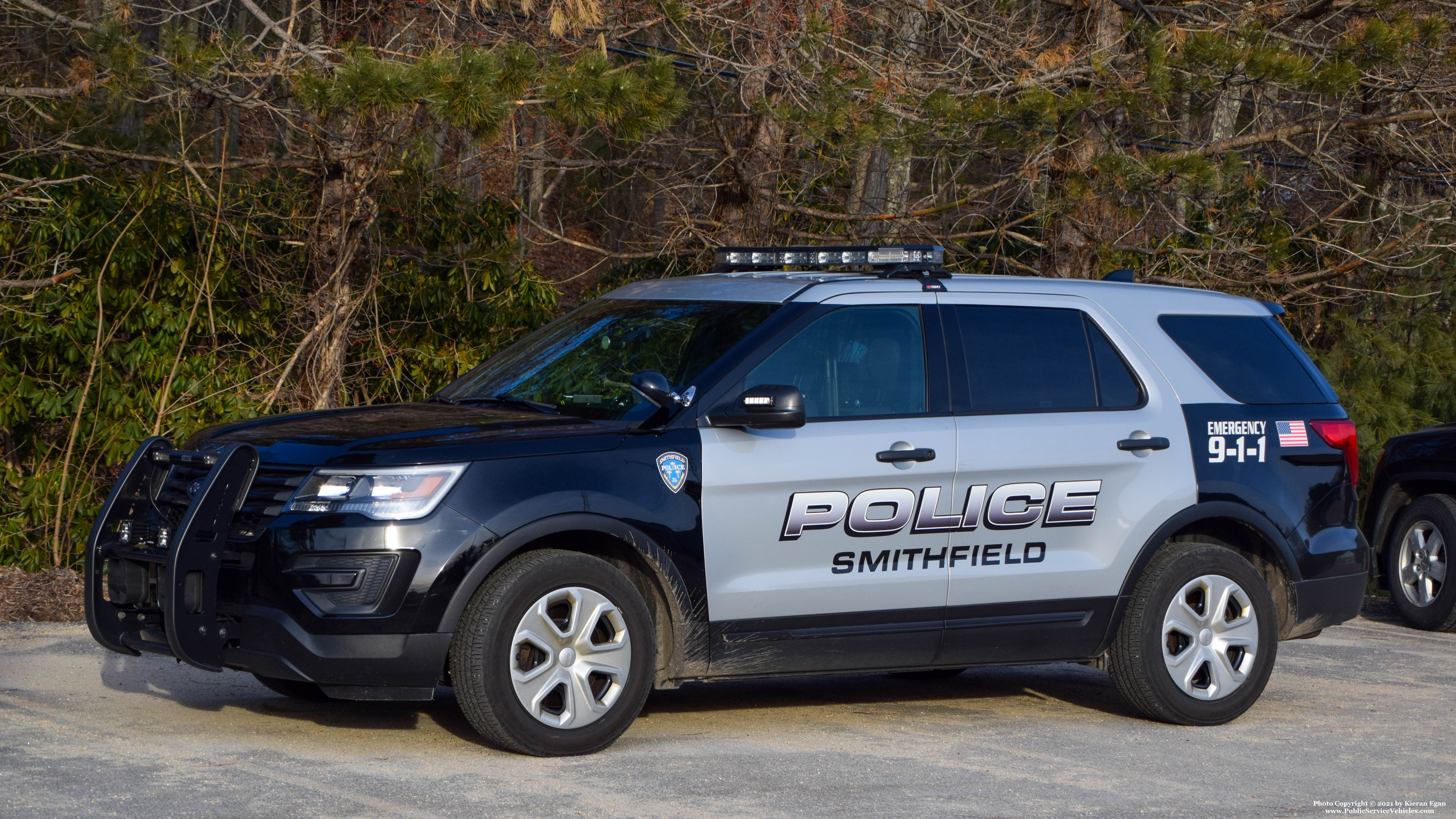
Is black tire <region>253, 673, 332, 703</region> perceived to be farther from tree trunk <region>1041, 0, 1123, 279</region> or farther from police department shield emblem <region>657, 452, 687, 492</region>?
tree trunk <region>1041, 0, 1123, 279</region>

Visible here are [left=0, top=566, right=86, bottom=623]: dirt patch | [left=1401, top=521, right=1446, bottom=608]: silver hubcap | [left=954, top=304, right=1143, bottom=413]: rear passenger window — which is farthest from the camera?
[left=1401, top=521, right=1446, bottom=608]: silver hubcap

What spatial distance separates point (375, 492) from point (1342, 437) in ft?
14.5

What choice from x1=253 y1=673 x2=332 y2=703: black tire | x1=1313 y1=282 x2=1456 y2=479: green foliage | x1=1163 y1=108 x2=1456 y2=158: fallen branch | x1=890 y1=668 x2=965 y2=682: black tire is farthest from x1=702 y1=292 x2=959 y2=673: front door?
x1=1313 y1=282 x2=1456 y2=479: green foliage

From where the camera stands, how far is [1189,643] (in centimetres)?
687

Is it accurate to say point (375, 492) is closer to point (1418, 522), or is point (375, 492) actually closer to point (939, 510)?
point (939, 510)

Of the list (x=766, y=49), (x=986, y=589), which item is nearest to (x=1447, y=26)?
(x=766, y=49)

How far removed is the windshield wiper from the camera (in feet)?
20.7

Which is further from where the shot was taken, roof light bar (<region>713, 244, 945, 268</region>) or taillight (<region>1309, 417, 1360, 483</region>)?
taillight (<region>1309, 417, 1360, 483</region>)

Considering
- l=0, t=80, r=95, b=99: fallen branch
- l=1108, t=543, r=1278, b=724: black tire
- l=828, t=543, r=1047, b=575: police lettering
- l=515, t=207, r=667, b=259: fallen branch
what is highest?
l=0, t=80, r=95, b=99: fallen branch

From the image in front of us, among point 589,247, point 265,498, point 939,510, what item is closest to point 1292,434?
point 939,510

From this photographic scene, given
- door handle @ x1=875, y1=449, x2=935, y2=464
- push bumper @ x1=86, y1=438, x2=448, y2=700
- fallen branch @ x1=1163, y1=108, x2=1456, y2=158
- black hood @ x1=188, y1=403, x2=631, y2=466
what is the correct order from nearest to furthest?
push bumper @ x1=86, y1=438, x2=448, y2=700 → black hood @ x1=188, y1=403, x2=631, y2=466 → door handle @ x1=875, y1=449, x2=935, y2=464 → fallen branch @ x1=1163, y1=108, x2=1456, y2=158

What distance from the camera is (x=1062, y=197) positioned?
1145 centimetres

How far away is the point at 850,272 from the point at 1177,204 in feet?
18.1

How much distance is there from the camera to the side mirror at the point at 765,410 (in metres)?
5.77
